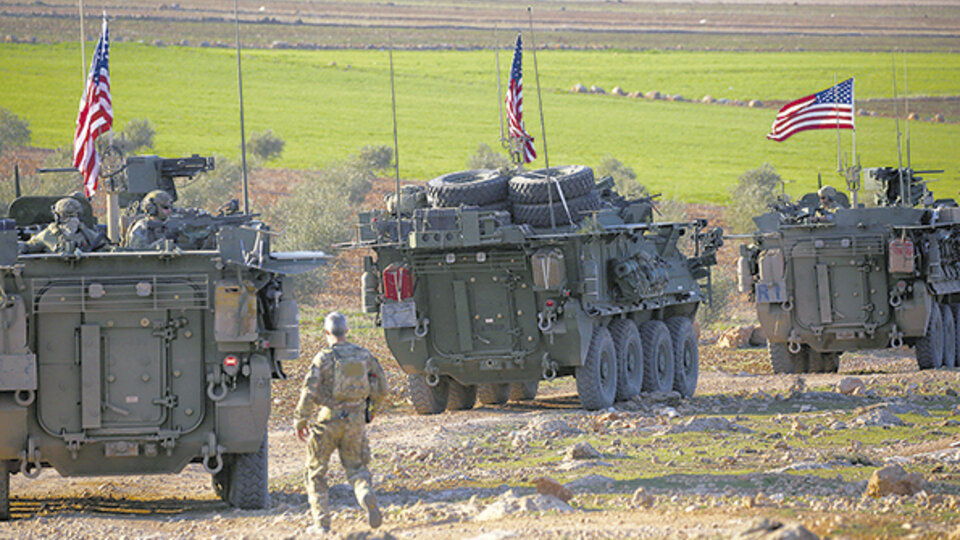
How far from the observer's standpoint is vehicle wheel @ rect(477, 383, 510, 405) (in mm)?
21000

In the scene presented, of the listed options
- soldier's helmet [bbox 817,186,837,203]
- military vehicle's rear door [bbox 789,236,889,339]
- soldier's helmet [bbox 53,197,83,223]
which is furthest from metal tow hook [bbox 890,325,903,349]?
soldier's helmet [bbox 53,197,83,223]

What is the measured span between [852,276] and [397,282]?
26.2ft

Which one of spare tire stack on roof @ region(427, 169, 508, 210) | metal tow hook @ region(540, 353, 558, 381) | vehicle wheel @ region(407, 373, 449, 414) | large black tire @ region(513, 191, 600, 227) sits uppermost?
spare tire stack on roof @ region(427, 169, 508, 210)

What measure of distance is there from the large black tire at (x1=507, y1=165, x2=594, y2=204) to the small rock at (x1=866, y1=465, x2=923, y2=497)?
303 inches

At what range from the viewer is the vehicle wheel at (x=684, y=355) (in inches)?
851

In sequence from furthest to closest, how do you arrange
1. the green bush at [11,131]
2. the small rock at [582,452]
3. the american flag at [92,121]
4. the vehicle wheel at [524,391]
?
the green bush at [11,131] < the vehicle wheel at [524,391] < the american flag at [92,121] < the small rock at [582,452]

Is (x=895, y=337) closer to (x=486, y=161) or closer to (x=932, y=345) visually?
(x=932, y=345)

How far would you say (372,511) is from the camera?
10023 millimetres

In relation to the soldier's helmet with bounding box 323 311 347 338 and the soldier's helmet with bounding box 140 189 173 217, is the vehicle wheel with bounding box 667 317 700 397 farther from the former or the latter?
the soldier's helmet with bounding box 323 311 347 338

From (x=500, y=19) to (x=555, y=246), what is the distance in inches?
3249

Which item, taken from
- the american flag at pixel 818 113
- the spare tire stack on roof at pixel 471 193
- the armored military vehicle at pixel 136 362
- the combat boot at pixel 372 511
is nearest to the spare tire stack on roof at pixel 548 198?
Answer: the spare tire stack on roof at pixel 471 193

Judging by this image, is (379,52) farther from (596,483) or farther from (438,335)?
(596,483)

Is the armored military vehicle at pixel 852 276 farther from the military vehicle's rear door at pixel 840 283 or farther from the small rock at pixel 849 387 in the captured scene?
the small rock at pixel 849 387

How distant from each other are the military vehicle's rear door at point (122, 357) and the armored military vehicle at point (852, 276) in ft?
41.9
